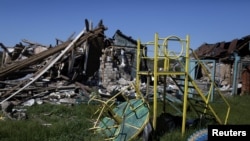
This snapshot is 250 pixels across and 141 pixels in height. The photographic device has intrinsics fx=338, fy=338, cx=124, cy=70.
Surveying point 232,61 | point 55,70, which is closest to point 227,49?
point 232,61

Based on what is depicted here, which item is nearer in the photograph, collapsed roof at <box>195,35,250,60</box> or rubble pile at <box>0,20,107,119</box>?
rubble pile at <box>0,20,107,119</box>

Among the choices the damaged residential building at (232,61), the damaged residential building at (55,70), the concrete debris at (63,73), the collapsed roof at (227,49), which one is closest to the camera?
the concrete debris at (63,73)

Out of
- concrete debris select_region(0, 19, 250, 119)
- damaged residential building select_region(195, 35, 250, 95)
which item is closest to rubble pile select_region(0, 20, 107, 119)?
concrete debris select_region(0, 19, 250, 119)

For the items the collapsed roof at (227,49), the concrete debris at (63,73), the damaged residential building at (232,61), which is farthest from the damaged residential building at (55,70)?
the collapsed roof at (227,49)

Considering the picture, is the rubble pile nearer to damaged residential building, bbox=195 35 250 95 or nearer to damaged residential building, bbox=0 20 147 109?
damaged residential building, bbox=0 20 147 109

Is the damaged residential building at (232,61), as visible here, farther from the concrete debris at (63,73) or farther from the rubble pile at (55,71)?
the rubble pile at (55,71)

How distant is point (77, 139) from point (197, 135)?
2.86 meters

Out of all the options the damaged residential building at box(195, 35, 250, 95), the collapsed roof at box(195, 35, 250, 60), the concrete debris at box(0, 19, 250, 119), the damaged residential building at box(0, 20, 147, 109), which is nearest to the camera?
the concrete debris at box(0, 19, 250, 119)

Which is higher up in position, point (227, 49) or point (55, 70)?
point (227, 49)

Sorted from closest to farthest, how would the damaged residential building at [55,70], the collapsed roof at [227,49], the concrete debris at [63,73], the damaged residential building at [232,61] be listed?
the concrete debris at [63,73] → the damaged residential building at [55,70] → the damaged residential building at [232,61] → the collapsed roof at [227,49]

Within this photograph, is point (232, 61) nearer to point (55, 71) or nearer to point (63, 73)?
point (63, 73)

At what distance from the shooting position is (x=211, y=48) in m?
27.3

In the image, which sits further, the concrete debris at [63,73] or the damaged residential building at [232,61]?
the damaged residential building at [232,61]

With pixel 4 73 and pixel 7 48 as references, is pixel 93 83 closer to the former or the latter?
pixel 4 73
